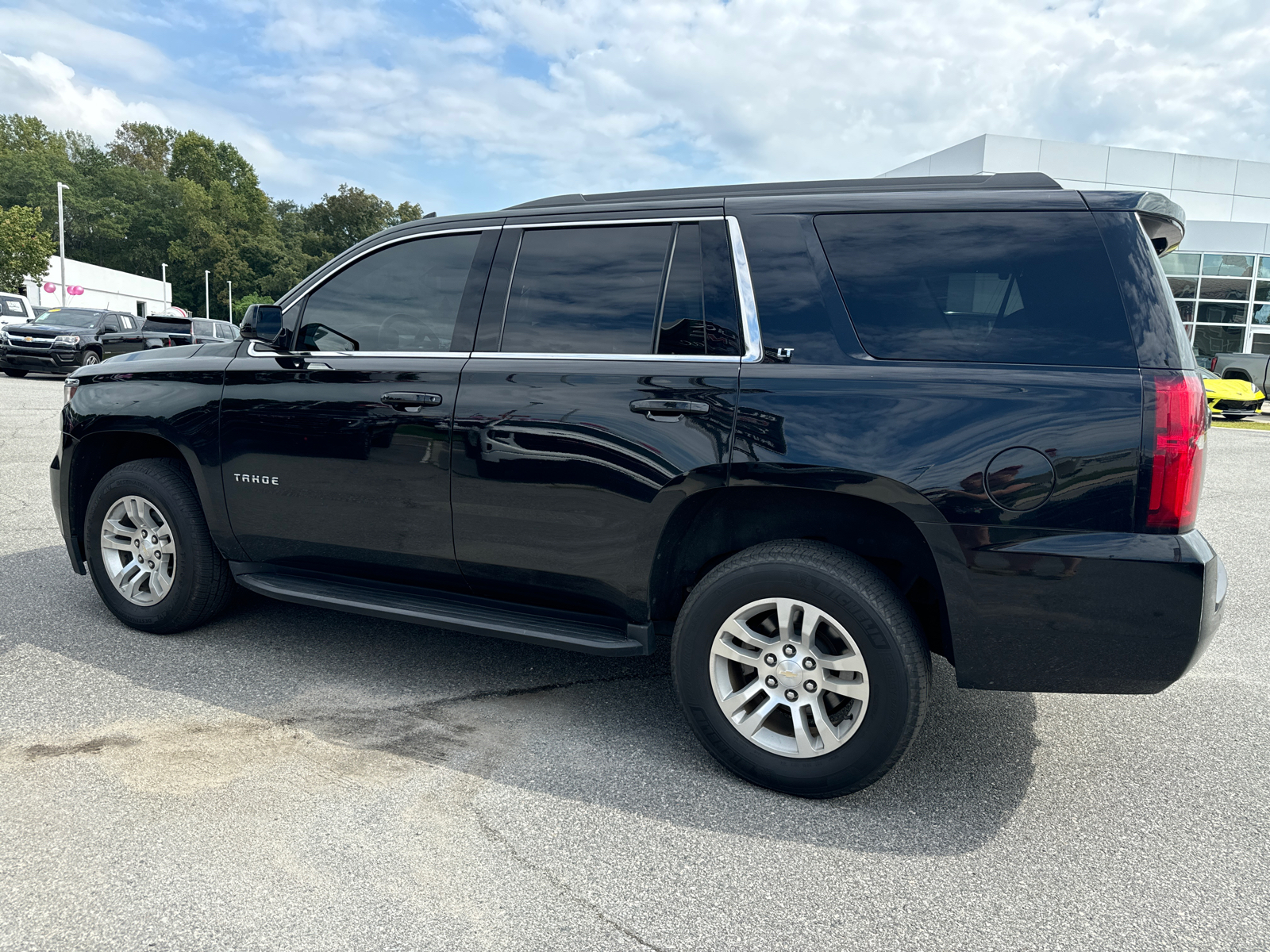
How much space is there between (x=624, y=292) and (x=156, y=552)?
2599 millimetres

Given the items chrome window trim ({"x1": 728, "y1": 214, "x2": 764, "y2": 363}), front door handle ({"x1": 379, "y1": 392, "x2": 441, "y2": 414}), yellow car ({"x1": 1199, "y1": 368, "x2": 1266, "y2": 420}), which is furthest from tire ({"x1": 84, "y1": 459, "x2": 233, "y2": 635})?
yellow car ({"x1": 1199, "y1": 368, "x2": 1266, "y2": 420})

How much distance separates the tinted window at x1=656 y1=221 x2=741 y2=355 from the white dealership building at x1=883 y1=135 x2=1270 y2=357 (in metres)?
29.4

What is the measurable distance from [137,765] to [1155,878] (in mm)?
3180

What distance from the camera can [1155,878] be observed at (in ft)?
8.35

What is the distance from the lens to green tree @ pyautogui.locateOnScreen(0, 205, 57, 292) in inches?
1966

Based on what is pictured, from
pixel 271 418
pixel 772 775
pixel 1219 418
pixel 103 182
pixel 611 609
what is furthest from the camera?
pixel 103 182

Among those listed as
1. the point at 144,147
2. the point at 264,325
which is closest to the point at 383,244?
the point at 264,325

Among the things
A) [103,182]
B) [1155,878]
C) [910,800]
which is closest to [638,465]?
[910,800]

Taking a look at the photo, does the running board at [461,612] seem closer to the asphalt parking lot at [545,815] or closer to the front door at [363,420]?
the front door at [363,420]

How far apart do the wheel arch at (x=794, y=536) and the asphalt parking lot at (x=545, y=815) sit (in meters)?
0.58

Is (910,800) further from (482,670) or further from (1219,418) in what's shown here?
(1219,418)

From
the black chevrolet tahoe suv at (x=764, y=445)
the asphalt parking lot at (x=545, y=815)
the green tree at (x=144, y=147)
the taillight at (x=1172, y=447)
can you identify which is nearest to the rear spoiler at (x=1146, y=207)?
the black chevrolet tahoe suv at (x=764, y=445)

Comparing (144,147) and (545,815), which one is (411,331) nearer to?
(545,815)

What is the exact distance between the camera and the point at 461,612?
11.3 ft
